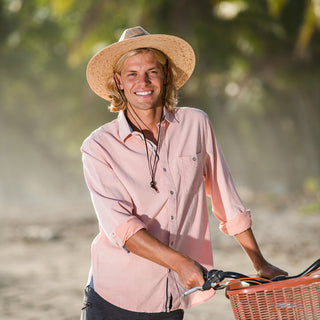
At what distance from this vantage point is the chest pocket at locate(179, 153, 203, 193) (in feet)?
8.95

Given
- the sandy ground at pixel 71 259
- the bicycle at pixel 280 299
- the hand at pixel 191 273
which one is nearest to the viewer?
the bicycle at pixel 280 299

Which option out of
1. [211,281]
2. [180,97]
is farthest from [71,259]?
[211,281]

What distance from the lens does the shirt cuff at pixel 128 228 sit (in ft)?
8.07

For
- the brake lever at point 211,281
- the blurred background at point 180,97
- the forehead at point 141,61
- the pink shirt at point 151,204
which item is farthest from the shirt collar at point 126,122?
the blurred background at point 180,97

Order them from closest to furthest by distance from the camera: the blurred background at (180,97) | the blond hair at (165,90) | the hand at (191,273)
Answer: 1. the hand at (191,273)
2. the blond hair at (165,90)
3. the blurred background at (180,97)

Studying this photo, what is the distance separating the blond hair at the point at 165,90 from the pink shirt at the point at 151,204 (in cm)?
21

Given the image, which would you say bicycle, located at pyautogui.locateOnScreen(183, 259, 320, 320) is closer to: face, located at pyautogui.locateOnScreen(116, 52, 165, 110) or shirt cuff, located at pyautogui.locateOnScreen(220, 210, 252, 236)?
shirt cuff, located at pyautogui.locateOnScreen(220, 210, 252, 236)

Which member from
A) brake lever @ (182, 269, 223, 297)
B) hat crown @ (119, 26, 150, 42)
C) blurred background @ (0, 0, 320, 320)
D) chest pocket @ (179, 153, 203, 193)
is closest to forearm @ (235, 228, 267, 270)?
chest pocket @ (179, 153, 203, 193)

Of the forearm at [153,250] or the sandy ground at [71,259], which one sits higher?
the sandy ground at [71,259]

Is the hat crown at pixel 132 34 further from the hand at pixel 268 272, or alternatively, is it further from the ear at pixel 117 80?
the hand at pixel 268 272

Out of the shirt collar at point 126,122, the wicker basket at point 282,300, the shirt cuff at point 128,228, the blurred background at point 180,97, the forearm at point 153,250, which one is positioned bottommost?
the wicker basket at point 282,300

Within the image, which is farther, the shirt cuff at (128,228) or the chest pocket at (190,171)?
the chest pocket at (190,171)

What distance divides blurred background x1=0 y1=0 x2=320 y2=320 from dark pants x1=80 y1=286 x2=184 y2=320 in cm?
395

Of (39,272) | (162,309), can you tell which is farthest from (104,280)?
(39,272)
